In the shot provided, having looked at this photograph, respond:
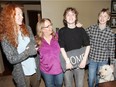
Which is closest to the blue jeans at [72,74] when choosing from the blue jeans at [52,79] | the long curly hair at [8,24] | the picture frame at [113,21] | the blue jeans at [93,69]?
the blue jeans at [52,79]

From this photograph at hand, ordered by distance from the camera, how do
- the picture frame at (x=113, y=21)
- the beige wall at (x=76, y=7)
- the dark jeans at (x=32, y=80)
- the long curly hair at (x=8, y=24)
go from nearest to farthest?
the long curly hair at (x=8, y=24), the dark jeans at (x=32, y=80), the beige wall at (x=76, y=7), the picture frame at (x=113, y=21)

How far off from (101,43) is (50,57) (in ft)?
2.24

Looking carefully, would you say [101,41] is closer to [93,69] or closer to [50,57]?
[93,69]

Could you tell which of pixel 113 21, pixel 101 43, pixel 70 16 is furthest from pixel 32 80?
pixel 113 21

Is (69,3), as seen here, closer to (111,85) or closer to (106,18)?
(106,18)

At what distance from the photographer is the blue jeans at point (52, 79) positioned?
79.7 inches

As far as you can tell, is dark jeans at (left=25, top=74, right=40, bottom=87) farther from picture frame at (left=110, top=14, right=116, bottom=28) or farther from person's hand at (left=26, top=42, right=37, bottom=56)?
picture frame at (left=110, top=14, right=116, bottom=28)

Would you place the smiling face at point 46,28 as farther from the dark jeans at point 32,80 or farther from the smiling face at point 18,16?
the dark jeans at point 32,80

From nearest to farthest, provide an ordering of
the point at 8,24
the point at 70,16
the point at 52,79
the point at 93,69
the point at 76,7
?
the point at 8,24, the point at 70,16, the point at 52,79, the point at 93,69, the point at 76,7

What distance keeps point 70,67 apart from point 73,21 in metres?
→ 0.54

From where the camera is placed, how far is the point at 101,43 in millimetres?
2105

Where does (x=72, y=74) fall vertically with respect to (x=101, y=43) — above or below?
below

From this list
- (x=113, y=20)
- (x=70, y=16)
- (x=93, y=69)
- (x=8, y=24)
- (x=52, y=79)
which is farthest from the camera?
(x=113, y=20)

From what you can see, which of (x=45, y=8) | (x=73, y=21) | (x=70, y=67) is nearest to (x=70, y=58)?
(x=70, y=67)
